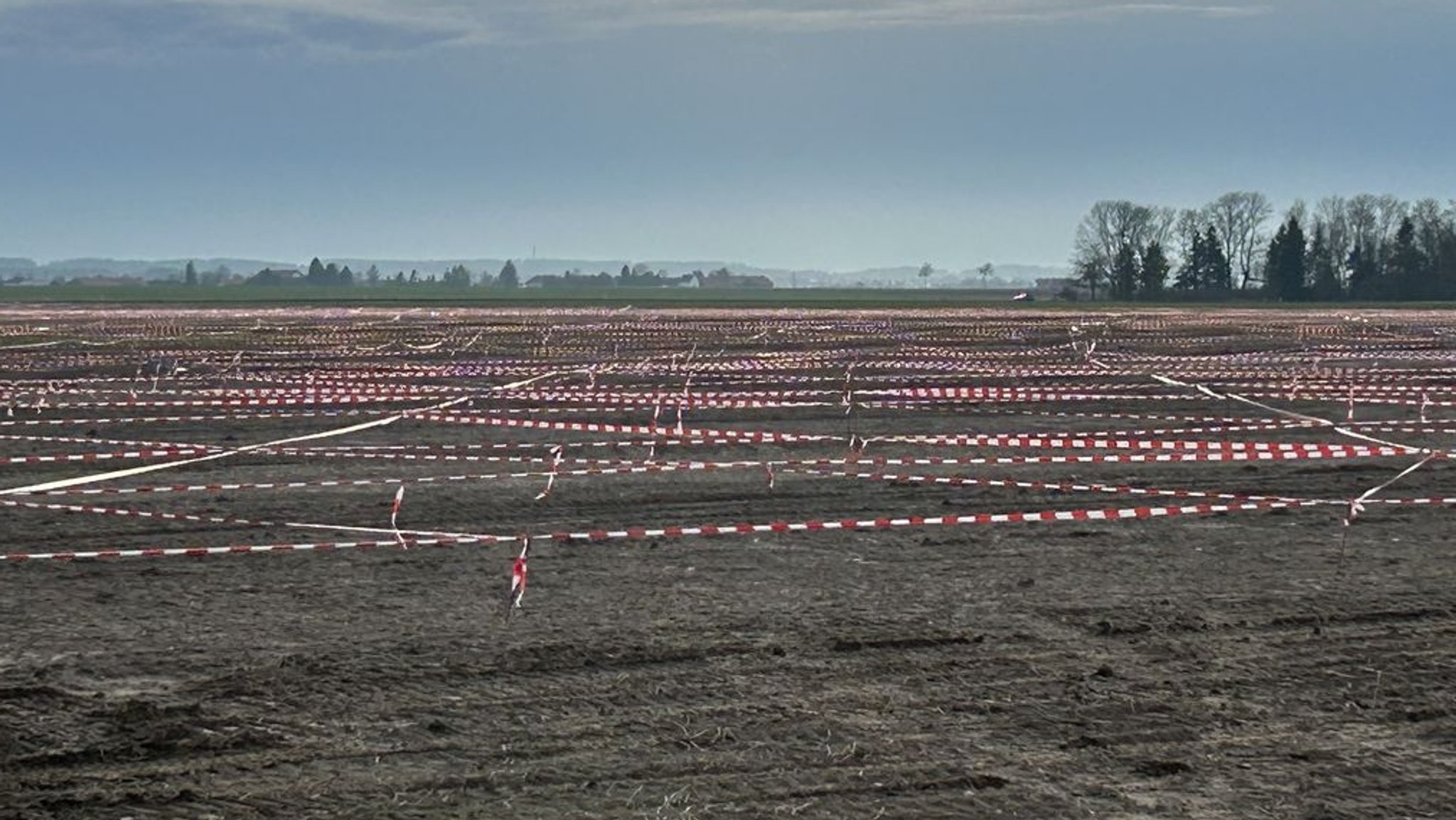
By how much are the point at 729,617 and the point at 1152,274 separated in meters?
127

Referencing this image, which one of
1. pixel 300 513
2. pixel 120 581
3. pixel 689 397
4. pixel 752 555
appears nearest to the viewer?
pixel 120 581

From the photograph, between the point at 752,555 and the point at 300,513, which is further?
the point at 300,513

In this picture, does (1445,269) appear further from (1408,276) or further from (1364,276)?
(1364,276)

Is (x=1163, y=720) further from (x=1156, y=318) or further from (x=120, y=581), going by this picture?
(x=1156, y=318)

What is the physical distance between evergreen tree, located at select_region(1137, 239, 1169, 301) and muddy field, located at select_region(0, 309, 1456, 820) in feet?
367

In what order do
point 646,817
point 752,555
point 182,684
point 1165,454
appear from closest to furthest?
point 646,817 < point 182,684 < point 752,555 < point 1165,454

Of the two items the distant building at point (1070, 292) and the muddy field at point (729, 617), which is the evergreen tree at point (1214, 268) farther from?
the muddy field at point (729, 617)

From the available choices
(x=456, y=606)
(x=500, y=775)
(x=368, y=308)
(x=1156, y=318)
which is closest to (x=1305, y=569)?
(x=456, y=606)

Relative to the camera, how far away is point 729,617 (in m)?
9.56

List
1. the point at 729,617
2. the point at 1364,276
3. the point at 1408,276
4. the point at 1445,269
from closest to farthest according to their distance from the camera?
the point at 729,617 → the point at 1445,269 → the point at 1408,276 → the point at 1364,276

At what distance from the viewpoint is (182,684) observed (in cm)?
818

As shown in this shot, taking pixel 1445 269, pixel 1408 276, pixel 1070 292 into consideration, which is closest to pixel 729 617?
pixel 1408 276

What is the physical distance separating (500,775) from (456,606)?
128 inches

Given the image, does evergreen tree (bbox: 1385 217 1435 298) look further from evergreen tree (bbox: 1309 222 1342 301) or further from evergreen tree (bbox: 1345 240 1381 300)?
evergreen tree (bbox: 1309 222 1342 301)
